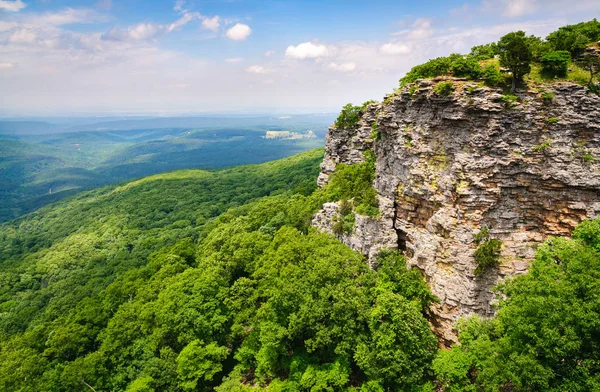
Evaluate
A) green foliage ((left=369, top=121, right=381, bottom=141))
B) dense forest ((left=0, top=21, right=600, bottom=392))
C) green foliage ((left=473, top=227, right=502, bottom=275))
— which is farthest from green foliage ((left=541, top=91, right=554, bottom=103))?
green foliage ((left=369, top=121, right=381, bottom=141))

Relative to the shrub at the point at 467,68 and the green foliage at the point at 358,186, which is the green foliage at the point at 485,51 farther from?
the green foliage at the point at 358,186

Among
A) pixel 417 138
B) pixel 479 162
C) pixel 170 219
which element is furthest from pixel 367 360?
pixel 170 219

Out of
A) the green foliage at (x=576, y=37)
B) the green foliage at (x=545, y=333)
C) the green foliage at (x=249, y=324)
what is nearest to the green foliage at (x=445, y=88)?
the green foliage at (x=576, y=37)

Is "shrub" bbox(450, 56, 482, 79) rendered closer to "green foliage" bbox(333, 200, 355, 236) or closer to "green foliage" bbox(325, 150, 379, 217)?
"green foliage" bbox(325, 150, 379, 217)

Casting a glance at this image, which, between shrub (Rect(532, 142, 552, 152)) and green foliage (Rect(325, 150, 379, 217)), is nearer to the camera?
shrub (Rect(532, 142, 552, 152))

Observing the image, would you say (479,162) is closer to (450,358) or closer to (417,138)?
(417,138)

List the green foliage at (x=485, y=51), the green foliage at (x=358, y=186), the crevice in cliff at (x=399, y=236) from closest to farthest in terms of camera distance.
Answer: the green foliage at (x=485, y=51) < the crevice in cliff at (x=399, y=236) < the green foliage at (x=358, y=186)
